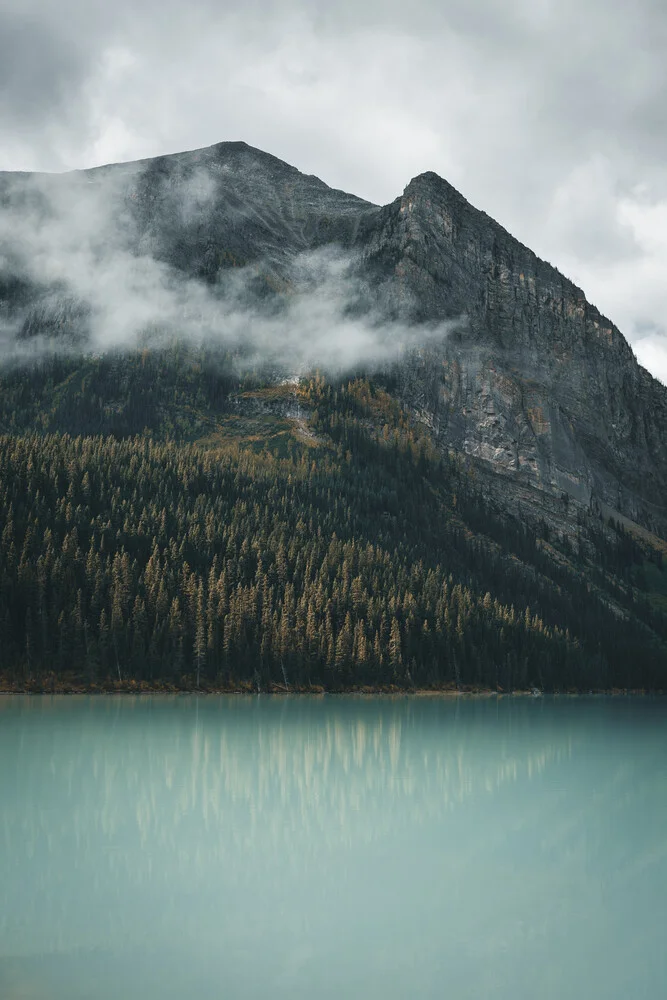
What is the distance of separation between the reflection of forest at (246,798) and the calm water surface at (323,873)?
0.14 m

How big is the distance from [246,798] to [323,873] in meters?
12.8

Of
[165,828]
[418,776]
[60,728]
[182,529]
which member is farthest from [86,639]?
[165,828]

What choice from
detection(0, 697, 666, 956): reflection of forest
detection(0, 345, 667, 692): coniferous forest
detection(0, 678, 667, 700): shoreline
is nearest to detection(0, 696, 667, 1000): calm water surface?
detection(0, 697, 666, 956): reflection of forest

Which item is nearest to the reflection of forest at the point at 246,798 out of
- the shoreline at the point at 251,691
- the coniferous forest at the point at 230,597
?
the shoreline at the point at 251,691

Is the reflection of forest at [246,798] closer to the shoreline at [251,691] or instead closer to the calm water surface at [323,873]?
the calm water surface at [323,873]

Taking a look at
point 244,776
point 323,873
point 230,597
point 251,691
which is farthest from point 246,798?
point 230,597

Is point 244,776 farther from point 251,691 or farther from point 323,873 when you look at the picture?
point 251,691

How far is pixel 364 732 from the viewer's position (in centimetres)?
7406

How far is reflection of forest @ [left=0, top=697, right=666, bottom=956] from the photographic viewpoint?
26.8 metres

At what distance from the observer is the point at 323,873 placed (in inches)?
1104

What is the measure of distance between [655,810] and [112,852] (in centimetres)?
2732

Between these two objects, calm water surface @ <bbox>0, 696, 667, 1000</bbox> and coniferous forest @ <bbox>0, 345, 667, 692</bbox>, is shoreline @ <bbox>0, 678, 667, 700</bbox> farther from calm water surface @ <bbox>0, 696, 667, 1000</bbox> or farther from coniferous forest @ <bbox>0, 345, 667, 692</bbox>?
calm water surface @ <bbox>0, 696, 667, 1000</bbox>

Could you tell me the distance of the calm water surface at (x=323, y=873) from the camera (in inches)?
779

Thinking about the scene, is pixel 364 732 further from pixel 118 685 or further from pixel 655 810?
pixel 118 685
